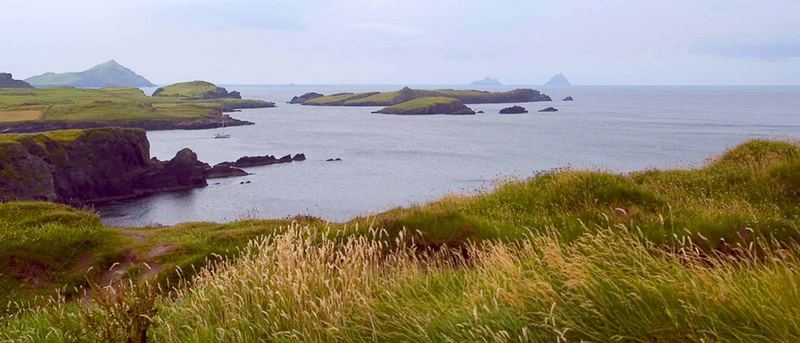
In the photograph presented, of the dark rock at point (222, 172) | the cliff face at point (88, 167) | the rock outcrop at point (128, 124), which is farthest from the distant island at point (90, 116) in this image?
the dark rock at point (222, 172)

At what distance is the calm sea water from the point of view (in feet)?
234

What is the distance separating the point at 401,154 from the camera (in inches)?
4368

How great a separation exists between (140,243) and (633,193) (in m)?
13.0

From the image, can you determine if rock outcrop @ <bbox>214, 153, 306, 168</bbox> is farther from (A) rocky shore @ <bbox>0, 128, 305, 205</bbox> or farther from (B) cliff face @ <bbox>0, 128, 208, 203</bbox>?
(B) cliff face @ <bbox>0, 128, 208, 203</bbox>

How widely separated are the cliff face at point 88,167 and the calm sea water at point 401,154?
5.45 m

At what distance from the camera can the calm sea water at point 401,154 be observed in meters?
71.4

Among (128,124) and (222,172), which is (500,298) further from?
(128,124)

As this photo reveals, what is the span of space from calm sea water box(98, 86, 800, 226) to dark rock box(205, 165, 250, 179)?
2.51m

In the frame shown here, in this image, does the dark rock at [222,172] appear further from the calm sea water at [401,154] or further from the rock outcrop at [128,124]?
the rock outcrop at [128,124]

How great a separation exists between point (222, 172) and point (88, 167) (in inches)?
713

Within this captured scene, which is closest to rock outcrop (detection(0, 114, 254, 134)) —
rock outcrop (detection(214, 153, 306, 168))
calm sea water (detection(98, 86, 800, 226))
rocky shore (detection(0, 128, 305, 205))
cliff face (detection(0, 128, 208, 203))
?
calm sea water (detection(98, 86, 800, 226))

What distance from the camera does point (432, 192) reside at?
73.6m

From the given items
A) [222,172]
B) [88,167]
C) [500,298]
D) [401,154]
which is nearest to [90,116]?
[222,172]

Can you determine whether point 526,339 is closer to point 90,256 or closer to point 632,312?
point 632,312
